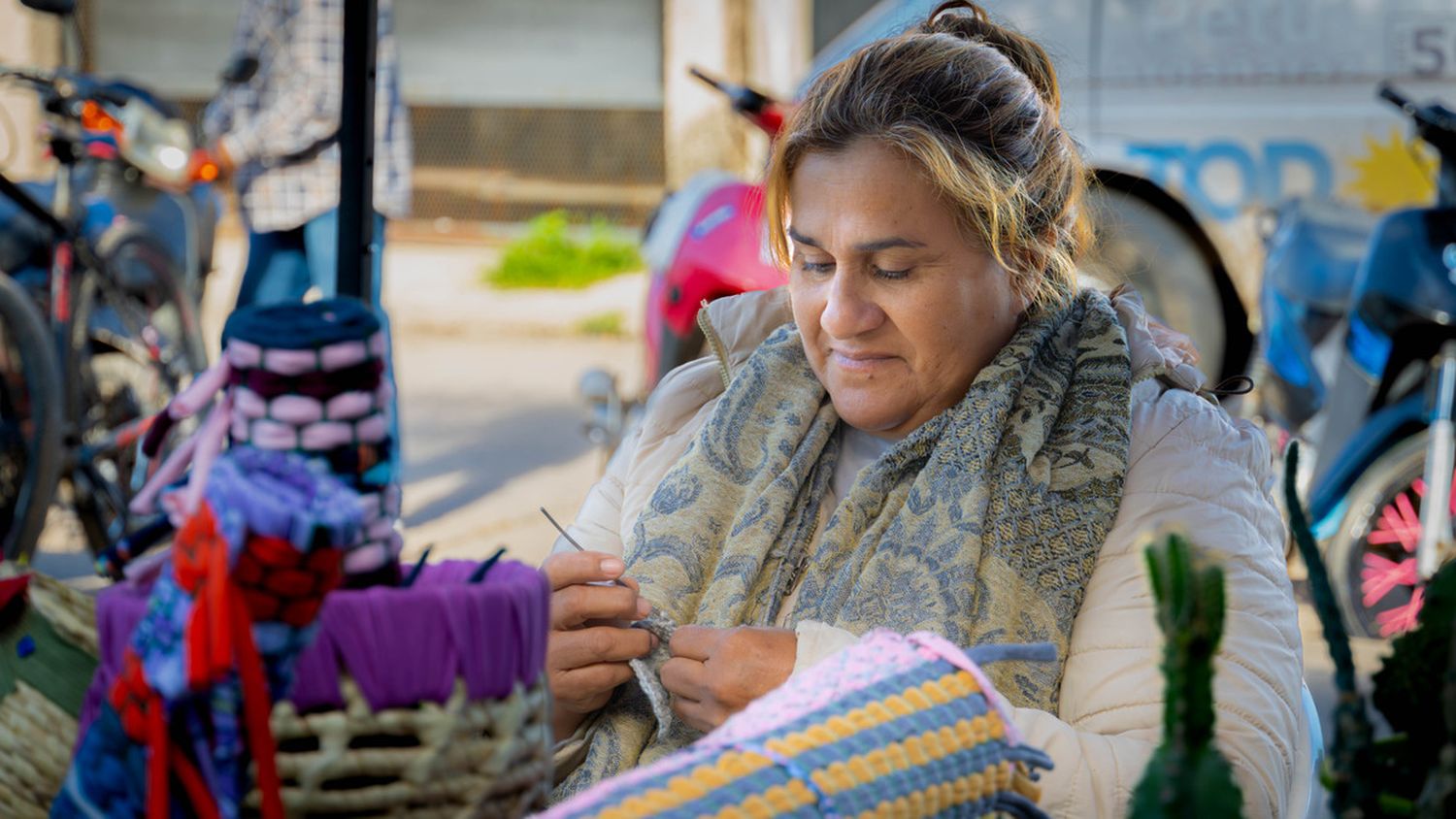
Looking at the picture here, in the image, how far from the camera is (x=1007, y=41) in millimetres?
1950

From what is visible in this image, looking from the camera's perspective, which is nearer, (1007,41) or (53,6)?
(1007,41)

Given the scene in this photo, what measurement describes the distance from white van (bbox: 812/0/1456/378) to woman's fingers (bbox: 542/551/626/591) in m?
3.78

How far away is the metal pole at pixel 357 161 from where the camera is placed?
6.47ft

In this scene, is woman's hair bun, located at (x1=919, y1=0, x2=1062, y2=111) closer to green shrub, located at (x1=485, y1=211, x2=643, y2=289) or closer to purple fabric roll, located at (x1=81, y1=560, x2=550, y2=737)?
purple fabric roll, located at (x1=81, y1=560, x2=550, y2=737)

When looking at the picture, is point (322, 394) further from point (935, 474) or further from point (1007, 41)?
point (1007, 41)

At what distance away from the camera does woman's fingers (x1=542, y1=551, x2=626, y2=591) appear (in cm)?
153

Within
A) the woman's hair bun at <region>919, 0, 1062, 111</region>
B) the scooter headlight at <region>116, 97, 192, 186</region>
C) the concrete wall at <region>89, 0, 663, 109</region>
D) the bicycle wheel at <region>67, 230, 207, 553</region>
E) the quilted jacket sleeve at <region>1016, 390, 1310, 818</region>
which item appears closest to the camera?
the quilted jacket sleeve at <region>1016, 390, 1310, 818</region>

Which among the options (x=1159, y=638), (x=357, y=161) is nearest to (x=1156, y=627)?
(x=1159, y=638)

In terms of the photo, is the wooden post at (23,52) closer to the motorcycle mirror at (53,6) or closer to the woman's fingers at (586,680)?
the motorcycle mirror at (53,6)

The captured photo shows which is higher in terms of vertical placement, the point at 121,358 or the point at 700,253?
the point at 700,253

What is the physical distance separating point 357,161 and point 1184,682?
60.8 inches

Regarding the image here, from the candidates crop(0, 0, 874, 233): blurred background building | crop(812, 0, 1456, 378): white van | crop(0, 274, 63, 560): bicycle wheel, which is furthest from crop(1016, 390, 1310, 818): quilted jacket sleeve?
crop(0, 0, 874, 233): blurred background building

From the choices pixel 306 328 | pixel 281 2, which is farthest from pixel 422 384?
pixel 306 328

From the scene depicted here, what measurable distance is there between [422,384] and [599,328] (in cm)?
174
